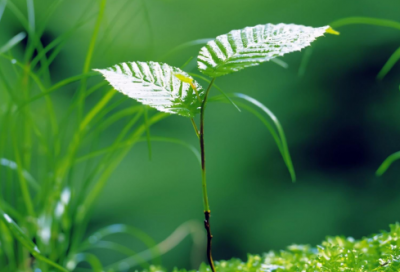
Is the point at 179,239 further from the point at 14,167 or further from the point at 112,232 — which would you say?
the point at 14,167

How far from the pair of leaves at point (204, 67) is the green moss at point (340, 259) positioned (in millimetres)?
187

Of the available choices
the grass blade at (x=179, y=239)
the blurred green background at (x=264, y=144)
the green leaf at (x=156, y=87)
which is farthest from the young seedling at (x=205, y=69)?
the blurred green background at (x=264, y=144)

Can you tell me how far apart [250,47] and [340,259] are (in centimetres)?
21

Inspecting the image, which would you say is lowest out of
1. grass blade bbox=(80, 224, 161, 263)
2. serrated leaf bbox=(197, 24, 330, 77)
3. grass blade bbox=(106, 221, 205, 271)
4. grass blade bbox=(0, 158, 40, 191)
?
grass blade bbox=(106, 221, 205, 271)

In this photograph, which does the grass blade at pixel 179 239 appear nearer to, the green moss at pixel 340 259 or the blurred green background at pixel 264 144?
the blurred green background at pixel 264 144

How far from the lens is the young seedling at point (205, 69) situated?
0.23 metres

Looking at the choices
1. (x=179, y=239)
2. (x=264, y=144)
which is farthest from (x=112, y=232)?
(x=264, y=144)

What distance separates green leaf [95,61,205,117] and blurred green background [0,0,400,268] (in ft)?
3.68

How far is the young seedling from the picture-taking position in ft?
0.75

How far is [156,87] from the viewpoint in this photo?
243 millimetres

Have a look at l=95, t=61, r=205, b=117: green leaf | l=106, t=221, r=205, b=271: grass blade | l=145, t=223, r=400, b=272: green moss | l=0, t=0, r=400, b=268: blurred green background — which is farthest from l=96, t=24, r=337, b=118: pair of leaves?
l=0, t=0, r=400, b=268: blurred green background

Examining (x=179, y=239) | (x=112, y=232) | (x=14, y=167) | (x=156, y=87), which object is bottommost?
(x=179, y=239)

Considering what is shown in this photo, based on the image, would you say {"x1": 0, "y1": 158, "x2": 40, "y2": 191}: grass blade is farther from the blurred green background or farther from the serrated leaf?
the blurred green background

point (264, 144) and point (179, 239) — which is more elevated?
point (264, 144)
